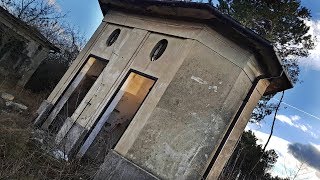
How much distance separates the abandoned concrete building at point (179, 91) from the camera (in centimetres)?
884

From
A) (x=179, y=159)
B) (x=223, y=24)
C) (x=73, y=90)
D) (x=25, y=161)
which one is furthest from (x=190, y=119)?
(x=73, y=90)

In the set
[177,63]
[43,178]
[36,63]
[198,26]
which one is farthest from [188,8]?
[36,63]

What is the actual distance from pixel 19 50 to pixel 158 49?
1573 centimetres

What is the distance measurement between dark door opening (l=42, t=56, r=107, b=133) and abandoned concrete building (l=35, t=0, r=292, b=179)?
0.88 m

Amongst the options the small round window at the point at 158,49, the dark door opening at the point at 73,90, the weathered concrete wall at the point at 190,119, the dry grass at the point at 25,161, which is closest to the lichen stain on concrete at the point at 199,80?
the weathered concrete wall at the point at 190,119

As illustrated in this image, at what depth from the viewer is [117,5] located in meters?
12.4

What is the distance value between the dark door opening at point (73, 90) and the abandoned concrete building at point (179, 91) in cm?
88

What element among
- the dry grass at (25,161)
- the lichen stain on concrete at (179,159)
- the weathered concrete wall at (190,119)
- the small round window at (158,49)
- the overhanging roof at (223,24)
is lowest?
the dry grass at (25,161)

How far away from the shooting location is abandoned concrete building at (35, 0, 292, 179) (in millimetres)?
8844

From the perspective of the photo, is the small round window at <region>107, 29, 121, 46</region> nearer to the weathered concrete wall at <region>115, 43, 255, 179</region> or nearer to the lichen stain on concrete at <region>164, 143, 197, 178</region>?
the weathered concrete wall at <region>115, 43, 255, 179</region>

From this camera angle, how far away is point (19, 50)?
2278 centimetres

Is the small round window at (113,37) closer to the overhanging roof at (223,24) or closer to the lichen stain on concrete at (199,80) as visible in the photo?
the overhanging roof at (223,24)

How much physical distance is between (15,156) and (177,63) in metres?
4.71

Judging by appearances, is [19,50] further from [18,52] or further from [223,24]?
[223,24]
